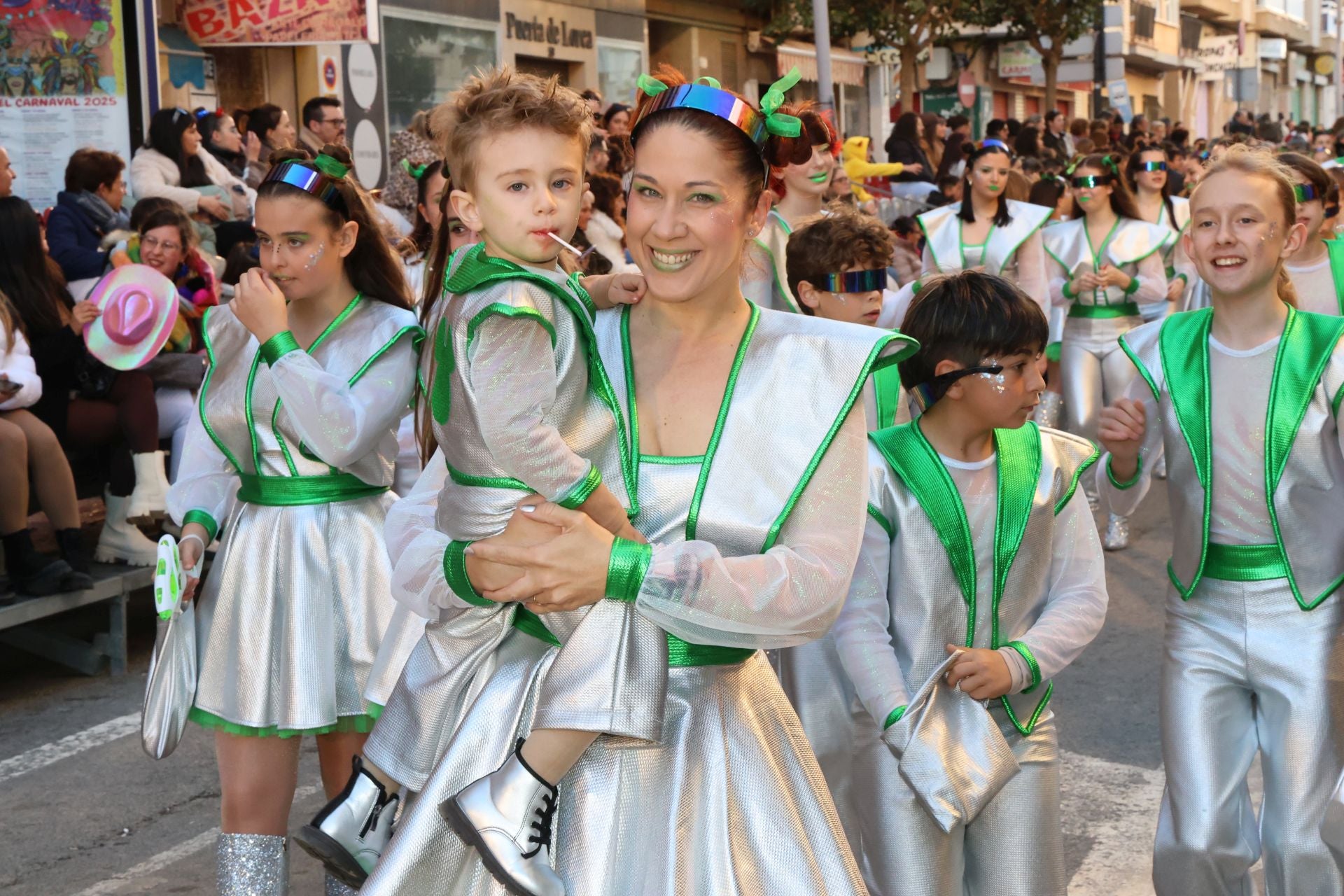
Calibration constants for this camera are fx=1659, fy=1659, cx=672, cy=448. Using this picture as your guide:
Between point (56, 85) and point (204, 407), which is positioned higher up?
point (56, 85)

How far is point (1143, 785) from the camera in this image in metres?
5.18

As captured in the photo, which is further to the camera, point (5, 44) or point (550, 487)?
point (5, 44)

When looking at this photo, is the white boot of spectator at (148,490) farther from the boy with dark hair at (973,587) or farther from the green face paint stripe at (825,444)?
the green face paint stripe at (825,444)

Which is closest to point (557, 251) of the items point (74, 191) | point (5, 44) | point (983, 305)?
point (983, 305)

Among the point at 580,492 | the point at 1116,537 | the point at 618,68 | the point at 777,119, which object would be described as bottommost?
the point at 1116,537

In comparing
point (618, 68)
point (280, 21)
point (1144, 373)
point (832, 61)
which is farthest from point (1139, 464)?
point (832, 61)

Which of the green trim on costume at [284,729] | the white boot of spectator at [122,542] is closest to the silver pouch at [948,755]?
the green trim on costume at [284,729]

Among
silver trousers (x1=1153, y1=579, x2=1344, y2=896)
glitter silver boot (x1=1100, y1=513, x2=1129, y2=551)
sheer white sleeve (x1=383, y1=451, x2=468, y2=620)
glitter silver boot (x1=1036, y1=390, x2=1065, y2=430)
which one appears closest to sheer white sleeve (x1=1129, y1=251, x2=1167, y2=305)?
glitter silver boot (x1=1036, y1=390, x2=1065, y2=430)

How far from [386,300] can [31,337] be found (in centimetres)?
376

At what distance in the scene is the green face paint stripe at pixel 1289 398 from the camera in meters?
3.56

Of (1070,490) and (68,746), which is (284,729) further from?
(68,746)

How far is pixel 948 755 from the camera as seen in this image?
2930mm

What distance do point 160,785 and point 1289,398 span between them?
3.72m

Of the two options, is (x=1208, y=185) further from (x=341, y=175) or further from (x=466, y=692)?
(x=466, y=692)
